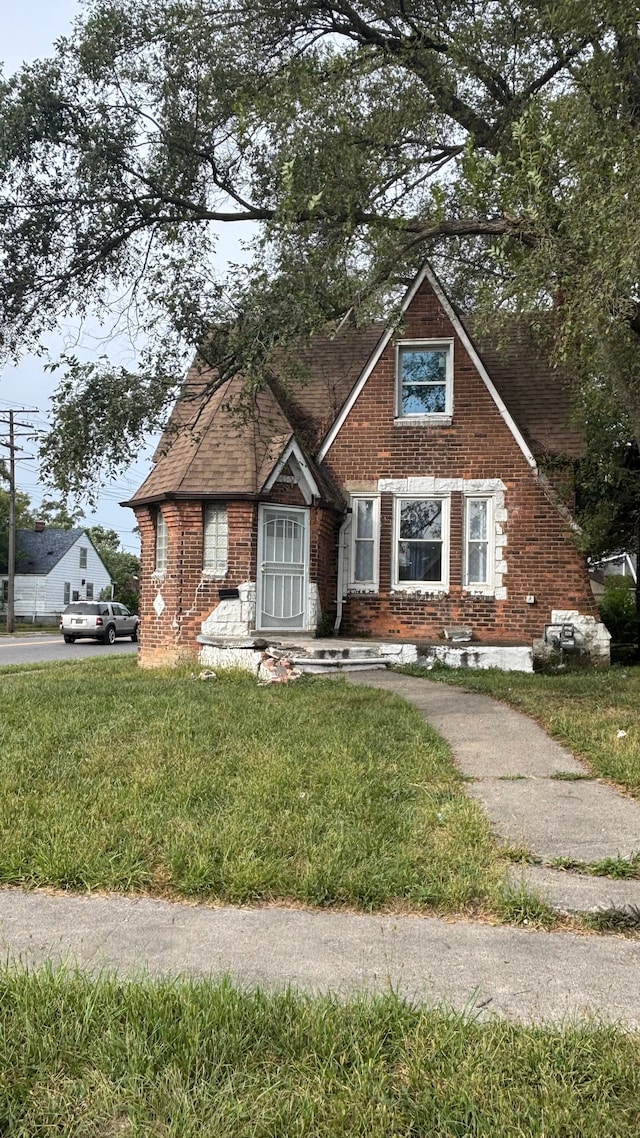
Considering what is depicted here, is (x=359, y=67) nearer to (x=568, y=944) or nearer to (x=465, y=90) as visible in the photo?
(x=465, y=90)

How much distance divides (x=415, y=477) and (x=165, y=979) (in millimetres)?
12402

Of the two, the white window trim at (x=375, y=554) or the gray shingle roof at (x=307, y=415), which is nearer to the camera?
the gray shingle roof at (x=307, y=415)

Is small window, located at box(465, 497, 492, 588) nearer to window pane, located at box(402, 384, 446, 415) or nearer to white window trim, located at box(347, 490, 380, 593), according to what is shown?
white window trim, located at box(347, 490, 380, 593)

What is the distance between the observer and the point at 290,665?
37.9 feet

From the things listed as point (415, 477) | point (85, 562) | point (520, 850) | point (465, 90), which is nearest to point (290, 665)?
point (415, 477)

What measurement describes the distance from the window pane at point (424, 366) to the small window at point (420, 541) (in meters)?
2.34

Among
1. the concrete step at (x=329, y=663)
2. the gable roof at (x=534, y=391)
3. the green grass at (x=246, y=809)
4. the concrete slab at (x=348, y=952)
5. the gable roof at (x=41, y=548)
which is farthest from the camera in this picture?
the gable roof at (x=41, y=548)

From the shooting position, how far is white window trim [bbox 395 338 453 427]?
47.6ft

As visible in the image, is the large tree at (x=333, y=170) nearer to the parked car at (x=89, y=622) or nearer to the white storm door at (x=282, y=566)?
the white storm door at (x=282, y=566)

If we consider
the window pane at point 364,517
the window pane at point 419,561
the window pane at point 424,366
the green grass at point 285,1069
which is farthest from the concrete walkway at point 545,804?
the window pane at point 424,366

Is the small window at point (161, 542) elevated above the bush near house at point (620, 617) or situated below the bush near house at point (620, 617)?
above

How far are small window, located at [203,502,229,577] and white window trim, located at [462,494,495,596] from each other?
14.6 ft

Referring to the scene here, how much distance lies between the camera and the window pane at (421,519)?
14.6 meters

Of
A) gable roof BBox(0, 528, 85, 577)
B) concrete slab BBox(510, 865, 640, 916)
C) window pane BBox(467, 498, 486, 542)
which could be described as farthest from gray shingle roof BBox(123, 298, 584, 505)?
gable roof BBox(0, 528, 85, 577)
